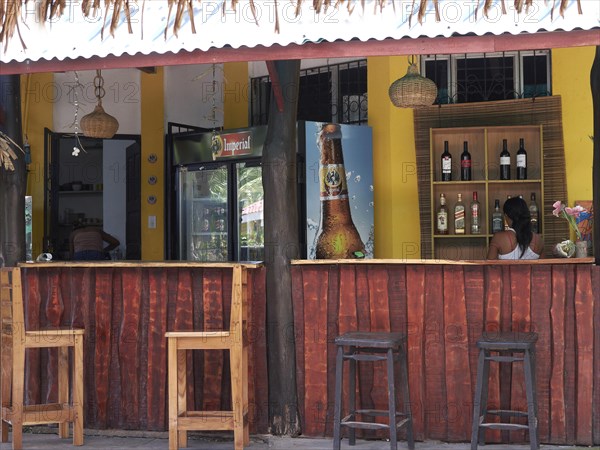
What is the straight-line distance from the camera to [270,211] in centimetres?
576

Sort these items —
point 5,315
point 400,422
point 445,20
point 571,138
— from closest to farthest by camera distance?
point 445,20, point 400,422, point 5,315, point 571,138

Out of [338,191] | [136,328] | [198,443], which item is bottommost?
[198,443]

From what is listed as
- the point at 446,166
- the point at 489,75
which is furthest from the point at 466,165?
the point at 489,75

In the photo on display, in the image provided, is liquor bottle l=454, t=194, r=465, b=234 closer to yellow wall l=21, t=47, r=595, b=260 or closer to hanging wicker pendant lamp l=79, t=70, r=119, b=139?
yellow wall l=21, t=47, r=595, b=260

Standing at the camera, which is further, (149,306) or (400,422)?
(149,306)

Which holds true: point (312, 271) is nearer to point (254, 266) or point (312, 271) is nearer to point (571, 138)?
point (254, 266)

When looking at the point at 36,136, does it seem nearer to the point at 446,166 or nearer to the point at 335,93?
the point at 335,93

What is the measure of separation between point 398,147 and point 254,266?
320 centimetres

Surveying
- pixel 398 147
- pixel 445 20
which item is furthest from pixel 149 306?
pixel 398 147

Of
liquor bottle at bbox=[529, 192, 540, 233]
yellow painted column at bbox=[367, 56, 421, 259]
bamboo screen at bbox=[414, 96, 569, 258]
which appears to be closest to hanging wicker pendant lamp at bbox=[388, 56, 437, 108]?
bamboo screen at bbox=[414, 96, 569, 258]

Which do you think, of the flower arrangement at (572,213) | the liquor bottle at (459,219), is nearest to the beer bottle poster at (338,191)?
the liquor bottle at (459,219)

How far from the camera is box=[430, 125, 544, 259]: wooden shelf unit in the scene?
316 inches

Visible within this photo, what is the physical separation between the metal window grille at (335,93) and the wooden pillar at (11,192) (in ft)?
10.7

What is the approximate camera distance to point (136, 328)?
579cm
